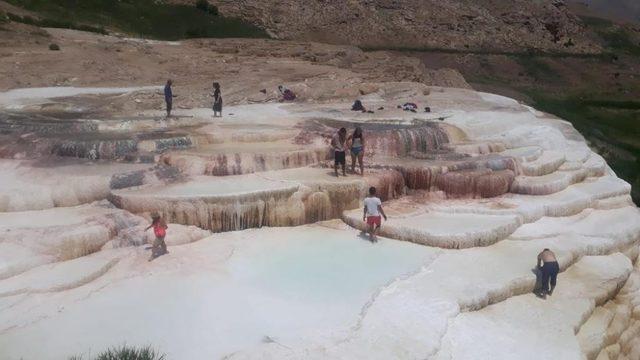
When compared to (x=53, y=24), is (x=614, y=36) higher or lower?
higher

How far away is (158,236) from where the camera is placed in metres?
9.35

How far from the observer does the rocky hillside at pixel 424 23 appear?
160 ft

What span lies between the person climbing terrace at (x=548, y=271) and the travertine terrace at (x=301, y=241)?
0.53 feet

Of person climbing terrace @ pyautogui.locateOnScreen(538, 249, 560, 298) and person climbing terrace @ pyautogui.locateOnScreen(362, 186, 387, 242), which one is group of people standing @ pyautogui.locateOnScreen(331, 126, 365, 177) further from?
person climbing terrace @ pyautogui.locateOnScreen(538, 249, 560, 298)

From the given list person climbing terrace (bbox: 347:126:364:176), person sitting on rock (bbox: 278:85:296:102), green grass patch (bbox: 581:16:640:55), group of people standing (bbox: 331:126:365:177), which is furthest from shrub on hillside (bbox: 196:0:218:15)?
green grass patch (bbox: 581:16:640:55)

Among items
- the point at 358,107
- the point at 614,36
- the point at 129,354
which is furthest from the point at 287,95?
the point at 614,36

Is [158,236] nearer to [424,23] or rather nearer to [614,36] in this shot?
[424,23]

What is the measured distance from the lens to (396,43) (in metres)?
53.0

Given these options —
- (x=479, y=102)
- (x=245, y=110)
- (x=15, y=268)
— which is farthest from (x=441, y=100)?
(x=15, y=268)

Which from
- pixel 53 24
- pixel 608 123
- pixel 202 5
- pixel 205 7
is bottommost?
pixel 608 123

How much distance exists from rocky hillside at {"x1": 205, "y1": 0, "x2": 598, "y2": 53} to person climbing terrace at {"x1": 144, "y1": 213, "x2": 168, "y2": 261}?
38.2 meters

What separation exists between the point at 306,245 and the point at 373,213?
3.88 ft

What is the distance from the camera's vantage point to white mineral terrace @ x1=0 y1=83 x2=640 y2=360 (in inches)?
305

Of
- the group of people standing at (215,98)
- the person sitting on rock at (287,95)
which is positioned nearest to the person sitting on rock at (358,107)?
the person sitting on rock at (287,95)
